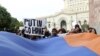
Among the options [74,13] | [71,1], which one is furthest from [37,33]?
[71,1]

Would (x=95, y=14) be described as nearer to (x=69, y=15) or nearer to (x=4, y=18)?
(x=4, y=18)

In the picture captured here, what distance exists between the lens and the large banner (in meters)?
12.2

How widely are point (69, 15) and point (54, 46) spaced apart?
9551 centimetres

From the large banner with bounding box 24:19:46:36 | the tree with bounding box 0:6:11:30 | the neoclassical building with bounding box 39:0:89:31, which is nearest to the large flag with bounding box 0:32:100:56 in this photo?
the large banner with bounding box 24:19:46:36

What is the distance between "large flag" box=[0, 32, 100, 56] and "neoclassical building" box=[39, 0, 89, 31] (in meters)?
89.7

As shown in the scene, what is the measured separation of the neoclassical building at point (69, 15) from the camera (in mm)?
96969

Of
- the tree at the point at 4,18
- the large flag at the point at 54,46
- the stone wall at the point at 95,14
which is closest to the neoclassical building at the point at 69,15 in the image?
the tree at the point at 4,18

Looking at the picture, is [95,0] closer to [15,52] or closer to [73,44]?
[73,44]

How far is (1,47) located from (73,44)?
4.49 feet

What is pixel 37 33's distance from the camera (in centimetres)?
1232

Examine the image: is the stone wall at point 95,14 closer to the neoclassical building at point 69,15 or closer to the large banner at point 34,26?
the large banner at point 34,26

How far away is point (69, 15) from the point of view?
328 ft

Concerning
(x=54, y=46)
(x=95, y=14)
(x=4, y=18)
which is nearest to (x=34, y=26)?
(x=95, y=14)

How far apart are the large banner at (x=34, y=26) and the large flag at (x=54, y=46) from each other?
709 cm
